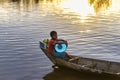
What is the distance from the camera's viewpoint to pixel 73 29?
28.5m

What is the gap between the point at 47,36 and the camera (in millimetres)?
25328

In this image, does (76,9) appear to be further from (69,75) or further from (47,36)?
(69,75)

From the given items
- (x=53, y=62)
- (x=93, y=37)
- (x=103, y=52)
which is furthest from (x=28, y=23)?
(x=53, y=62)

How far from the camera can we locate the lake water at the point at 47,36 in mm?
16338

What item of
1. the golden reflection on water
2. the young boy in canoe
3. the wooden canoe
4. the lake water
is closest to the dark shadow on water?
the lake water

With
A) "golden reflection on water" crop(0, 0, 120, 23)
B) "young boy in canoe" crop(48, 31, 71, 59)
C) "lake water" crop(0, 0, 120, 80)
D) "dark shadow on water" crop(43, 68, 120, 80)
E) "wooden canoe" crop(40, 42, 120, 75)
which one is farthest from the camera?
"golden reflection on water" crop(0, 0, 120, 23)

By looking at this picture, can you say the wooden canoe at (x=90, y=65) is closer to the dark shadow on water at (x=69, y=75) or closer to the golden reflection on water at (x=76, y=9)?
the dark shadow on water at (x=69, y=75)

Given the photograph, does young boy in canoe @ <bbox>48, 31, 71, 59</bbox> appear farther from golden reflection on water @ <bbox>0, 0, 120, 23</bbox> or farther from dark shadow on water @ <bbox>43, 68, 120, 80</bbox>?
golden reflection on water @ <bbox>0, 0, 120, 23</bbox>

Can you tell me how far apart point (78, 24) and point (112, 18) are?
16.4 feet

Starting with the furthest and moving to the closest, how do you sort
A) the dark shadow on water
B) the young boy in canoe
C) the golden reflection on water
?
the golden reflection on water
the young boy in canoe
the dark shadow on water

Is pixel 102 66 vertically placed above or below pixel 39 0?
Answer: below

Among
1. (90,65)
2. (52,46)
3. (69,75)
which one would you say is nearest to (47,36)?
(52,46)

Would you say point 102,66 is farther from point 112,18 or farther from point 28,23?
point 112,18

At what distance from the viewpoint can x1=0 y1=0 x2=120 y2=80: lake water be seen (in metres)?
16.3
